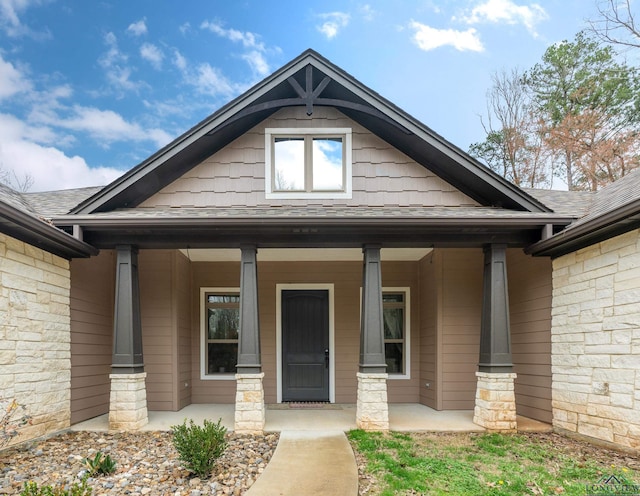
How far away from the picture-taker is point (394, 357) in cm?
753

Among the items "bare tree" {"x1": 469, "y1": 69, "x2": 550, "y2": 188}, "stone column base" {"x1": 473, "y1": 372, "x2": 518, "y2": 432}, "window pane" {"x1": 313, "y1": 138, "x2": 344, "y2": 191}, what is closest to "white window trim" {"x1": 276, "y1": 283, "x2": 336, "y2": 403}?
"window pane" {"x1": 313, "y1": 138, "x2": 344, "y2": 191}

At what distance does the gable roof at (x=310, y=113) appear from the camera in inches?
233

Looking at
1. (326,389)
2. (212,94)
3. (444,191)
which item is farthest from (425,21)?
(326,389)

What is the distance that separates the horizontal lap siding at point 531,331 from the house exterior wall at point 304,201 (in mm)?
1365

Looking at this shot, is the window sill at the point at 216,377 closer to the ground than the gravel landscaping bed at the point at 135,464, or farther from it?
farther from it

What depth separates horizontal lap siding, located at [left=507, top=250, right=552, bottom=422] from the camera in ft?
19.0


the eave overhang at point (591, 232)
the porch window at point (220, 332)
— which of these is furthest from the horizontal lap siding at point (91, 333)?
the eave overhang at point (591, 232)

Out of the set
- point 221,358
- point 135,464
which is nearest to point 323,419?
point 221,358

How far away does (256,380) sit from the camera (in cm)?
531

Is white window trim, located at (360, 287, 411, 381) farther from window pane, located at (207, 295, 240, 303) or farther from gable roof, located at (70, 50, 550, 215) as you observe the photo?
window pane, located at (207, 295, 240, 303)

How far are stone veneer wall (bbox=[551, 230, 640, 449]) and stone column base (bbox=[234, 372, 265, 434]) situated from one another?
3950 mm

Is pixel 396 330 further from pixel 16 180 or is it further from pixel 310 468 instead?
pixel 16 180

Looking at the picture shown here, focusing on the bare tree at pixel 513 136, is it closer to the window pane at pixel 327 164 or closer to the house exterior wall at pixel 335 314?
the house exterior wall at pixel 335 314

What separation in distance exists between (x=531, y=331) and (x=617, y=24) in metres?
10.6
